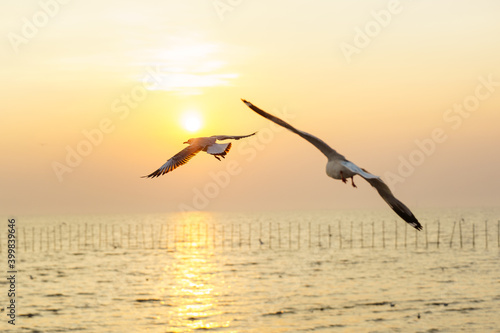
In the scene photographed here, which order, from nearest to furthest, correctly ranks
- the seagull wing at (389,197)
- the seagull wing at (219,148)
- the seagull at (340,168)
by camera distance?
the seagull wing at (389,197) → the seagull at (340,168) → the seagull wing at (219,148)

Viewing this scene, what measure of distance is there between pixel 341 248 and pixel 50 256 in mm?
54609

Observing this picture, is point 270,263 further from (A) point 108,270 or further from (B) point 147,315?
(B) point 147,315

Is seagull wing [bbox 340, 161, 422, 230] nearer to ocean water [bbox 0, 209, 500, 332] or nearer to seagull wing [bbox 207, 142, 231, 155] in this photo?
seagull wing [bbox 207, 142, 231, 155]

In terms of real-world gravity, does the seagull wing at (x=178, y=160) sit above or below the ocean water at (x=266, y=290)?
above

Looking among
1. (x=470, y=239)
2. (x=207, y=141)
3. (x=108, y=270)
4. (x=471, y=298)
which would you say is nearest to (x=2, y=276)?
(x=108, y=270)

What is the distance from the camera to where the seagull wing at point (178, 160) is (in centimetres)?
1424

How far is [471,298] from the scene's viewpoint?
64125mm

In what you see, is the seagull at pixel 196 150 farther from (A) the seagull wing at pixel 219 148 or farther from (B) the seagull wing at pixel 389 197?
(B) the seagull wing at pixel 389 197

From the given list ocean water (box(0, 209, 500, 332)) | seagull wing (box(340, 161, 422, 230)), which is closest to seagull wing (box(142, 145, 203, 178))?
seagull wing (box(340, 161, 422, 230))

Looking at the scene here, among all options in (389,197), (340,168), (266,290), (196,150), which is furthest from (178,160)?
(266,290)

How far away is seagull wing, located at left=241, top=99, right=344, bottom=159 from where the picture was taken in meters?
10.4

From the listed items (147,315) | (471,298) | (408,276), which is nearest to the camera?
(147,315)

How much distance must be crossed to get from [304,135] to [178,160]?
473 centimetres

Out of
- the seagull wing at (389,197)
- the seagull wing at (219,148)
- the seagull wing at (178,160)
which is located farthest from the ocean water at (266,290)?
the seagull wing at (389,197)
